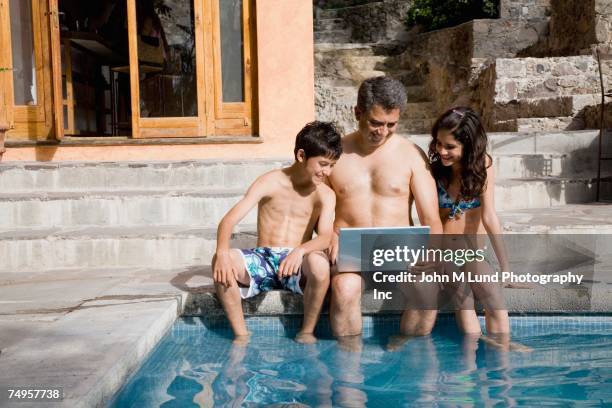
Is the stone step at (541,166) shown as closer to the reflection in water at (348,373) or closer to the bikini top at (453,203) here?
the bikini top at (453,203)

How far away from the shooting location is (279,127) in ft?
23.4

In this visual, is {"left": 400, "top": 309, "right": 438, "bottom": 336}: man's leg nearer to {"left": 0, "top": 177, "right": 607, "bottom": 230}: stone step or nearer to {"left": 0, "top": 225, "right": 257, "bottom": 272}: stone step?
{"left": 0, "top": 225, "right": 257, "bottom": 272}: stone step

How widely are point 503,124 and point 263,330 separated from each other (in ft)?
23.2

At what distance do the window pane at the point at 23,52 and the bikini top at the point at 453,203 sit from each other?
531 centimetres

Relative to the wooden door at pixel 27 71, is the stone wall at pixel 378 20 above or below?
above

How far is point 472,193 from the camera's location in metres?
3.54

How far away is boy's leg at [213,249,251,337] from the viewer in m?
3.51

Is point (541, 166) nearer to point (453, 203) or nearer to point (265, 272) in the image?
point (453, 203)

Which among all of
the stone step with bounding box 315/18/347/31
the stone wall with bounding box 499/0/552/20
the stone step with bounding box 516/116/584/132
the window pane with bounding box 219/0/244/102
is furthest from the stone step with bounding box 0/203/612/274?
the stone step with bounding box 315/18/347/31

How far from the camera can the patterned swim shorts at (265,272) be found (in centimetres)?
367

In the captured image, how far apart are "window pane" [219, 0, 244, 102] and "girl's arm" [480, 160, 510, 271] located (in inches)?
166

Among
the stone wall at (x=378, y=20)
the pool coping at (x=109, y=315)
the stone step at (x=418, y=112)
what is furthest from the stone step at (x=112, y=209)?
the stone wall at (x=378, y=20)

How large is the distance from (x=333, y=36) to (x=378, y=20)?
4.04ft

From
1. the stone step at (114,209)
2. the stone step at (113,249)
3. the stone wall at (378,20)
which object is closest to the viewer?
the stone step at (113,249)
